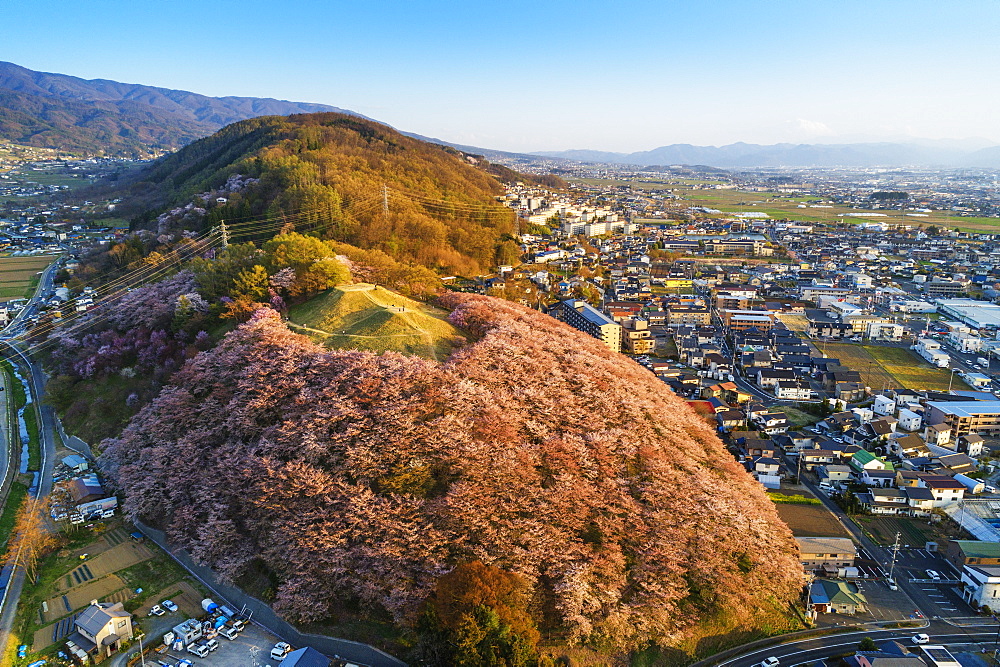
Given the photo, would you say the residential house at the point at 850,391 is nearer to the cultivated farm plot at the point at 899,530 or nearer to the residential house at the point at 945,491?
the residential house at the point at 945,491

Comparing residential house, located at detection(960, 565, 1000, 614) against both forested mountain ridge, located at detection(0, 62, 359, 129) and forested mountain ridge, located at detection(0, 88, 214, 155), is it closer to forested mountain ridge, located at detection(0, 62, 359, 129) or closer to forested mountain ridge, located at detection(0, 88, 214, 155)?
forested mountain ridge, located at detection(0, 88, 214, 155)

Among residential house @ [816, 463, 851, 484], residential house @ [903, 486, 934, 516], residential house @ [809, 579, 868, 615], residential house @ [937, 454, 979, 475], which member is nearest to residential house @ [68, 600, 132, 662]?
residential house @ [809, 579, 868, 615]

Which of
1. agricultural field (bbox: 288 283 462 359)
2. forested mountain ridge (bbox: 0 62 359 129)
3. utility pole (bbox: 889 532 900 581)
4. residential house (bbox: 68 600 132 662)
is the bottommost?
utility pole (bbox: 889 532 900 581)

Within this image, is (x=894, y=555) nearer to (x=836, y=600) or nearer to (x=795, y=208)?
(x=836, y=600)

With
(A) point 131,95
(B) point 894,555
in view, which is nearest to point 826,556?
(B) point 894,555

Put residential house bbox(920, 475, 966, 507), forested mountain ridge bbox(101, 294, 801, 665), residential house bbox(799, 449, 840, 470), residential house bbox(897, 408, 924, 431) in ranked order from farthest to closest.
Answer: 1. residential house bbox(897, 408, 924, 431)
2. residential house bbox(799, 449, 840, 470)
3. residential house bbox(920, 475, 966, 507)
4. forested mountain ridge bbox(101, 294, 801, 665)

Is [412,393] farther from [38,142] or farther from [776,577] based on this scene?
[38,142]
